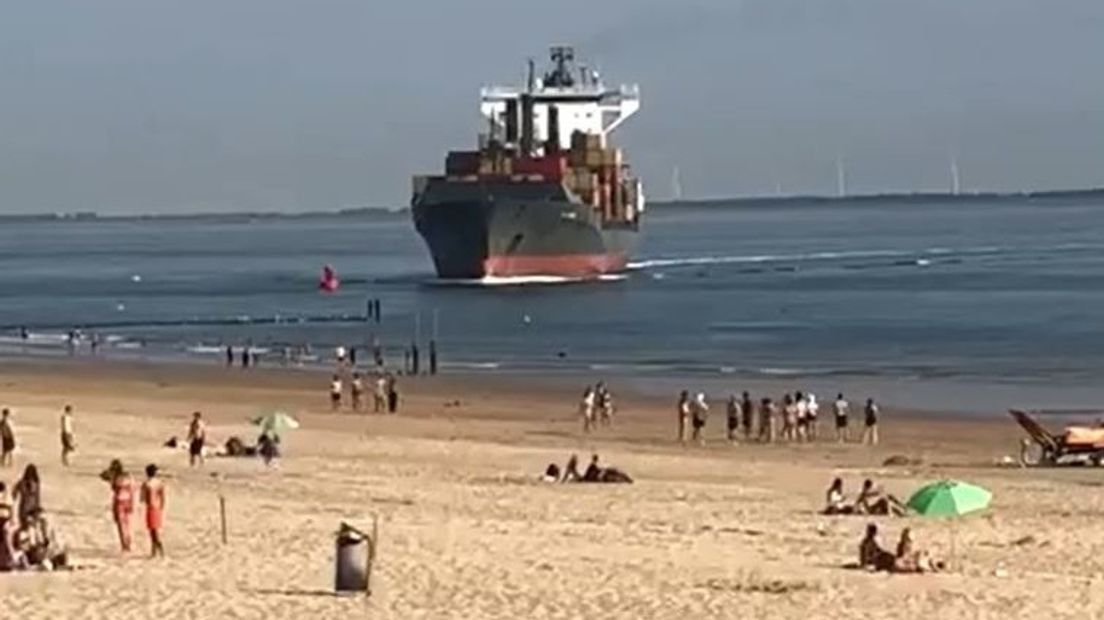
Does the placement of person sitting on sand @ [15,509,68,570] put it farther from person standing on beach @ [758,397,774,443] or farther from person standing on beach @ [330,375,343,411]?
person standing on beach @ [330,375,343,411]

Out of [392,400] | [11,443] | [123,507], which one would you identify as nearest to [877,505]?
[123,507]

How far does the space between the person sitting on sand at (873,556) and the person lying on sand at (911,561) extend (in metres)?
0.08

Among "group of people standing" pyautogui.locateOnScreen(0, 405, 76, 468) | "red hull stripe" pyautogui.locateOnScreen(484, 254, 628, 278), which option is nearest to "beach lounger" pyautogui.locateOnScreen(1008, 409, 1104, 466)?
"group of people standing" pyautogui.locateOnScreen(0, 405, 76, 468)

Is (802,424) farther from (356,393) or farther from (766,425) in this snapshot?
(356,393)

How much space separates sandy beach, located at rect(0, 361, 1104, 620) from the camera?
789 inches

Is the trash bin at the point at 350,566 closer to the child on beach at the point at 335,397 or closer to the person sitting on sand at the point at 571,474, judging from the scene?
the person sitting on sand at the point at 571,474

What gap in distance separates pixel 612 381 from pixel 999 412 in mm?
→ 13346

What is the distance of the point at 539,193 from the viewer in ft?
366

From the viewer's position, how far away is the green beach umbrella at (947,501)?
24828 mm

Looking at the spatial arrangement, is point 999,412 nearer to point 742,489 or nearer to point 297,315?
point 742,489

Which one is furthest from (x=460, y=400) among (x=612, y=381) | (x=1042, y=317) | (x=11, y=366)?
(x=1042, y=317)

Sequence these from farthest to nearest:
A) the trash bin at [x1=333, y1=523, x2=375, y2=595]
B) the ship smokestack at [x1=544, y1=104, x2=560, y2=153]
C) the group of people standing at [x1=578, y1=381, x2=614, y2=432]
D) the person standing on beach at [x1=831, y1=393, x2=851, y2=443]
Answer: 1. the ship smokestack at [x1=544, y1=104, x2=560, y2=153]
2. the group of people standing at [x1=578, y1=381, x2=614, y2=432]
3. the person standing on beach at [x1=831, y1=393, x2=851, y2=443]
4. the trash bin at [x1=333, y1=523, x2=375, y2=595]

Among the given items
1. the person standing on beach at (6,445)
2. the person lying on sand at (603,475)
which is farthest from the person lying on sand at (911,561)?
the person standing on beach at (6,445)

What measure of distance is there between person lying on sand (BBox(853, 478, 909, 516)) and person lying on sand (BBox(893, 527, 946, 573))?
392 cm
